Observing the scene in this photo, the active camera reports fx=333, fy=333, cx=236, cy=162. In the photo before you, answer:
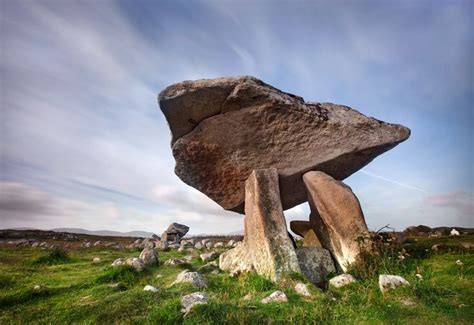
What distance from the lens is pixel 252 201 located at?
10219 mm

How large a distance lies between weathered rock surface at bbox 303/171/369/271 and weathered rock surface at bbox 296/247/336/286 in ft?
1.12

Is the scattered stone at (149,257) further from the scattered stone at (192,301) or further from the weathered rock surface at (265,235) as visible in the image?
the scattered stone at (192,301)

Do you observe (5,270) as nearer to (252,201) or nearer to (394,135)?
(252,201)

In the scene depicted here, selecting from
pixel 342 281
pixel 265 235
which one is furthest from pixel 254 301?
pixel 265 235

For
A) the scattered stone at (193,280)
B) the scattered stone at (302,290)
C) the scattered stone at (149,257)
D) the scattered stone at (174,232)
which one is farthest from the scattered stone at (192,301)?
the scattered stone at (174,232)

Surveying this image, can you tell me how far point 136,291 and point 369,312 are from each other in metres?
4.58

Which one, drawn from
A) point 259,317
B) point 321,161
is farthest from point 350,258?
point 259,317

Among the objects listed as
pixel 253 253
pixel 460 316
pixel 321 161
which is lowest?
pixel 460 316

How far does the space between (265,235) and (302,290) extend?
240 centimetres

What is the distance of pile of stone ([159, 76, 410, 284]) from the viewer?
9.42 meters

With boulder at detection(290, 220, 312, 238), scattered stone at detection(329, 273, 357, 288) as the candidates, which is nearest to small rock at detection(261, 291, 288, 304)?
scattered stone at detection(329, 273, 357, 288)

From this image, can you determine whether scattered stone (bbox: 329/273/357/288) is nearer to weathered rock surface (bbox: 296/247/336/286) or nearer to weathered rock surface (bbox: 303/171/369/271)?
weathered rock surface (bbox: 303/171/369/271)

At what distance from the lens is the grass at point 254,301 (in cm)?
514

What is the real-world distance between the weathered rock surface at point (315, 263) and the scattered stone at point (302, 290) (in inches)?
81.4
